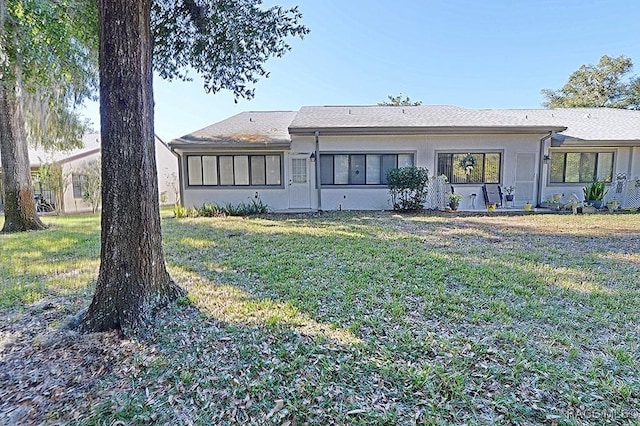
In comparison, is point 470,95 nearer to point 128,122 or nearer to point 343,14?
point 343,14

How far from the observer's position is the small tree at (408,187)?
36.9 ft

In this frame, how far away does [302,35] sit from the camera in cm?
546

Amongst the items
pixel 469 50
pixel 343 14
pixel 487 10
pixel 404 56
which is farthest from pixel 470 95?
pixel 343 14

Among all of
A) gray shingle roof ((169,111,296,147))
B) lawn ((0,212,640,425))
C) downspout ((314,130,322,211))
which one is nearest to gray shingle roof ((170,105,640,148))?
gray shingle roof ((169,111,296,147))

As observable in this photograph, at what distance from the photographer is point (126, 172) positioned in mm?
2990

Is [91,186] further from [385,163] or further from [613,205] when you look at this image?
[613,205]

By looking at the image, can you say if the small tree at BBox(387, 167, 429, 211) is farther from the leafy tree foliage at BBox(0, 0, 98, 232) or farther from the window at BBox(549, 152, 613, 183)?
the leafy tree foliage at BBox(0, 0, 98, 232)

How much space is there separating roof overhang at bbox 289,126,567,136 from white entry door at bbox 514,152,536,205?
3.40ft

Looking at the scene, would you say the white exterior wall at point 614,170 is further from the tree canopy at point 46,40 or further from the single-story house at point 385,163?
the tree canopy at point 46,40

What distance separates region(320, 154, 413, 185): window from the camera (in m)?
12.2

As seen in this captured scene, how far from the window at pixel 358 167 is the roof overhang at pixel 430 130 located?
96cm

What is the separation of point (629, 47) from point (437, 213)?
2320 centimetres

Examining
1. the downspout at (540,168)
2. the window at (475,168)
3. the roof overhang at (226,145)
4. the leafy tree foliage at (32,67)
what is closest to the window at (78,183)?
the leafy tree foliage at (32,67)

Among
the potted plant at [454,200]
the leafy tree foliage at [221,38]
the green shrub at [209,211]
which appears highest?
the leafy tree foliage at [221,38]
